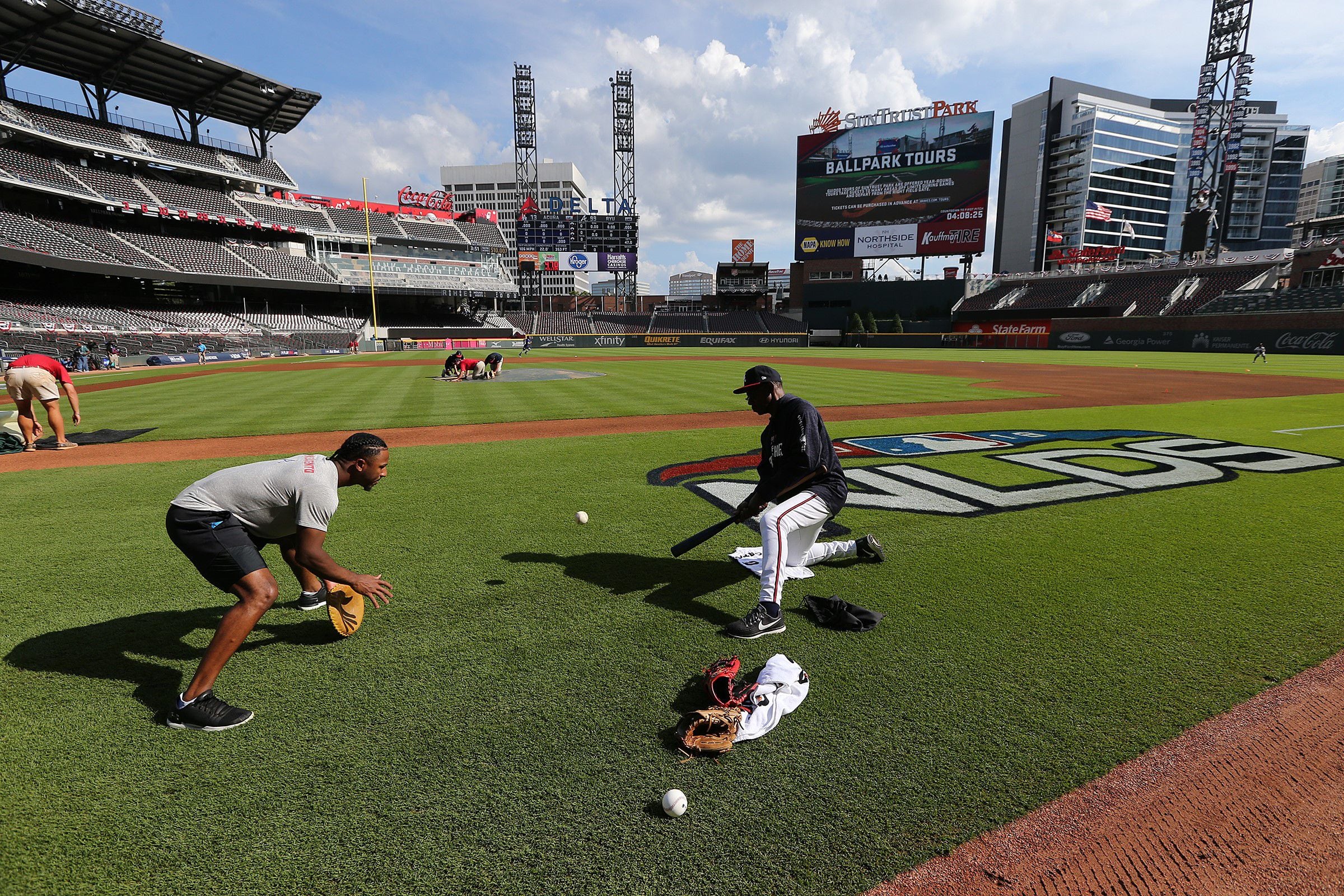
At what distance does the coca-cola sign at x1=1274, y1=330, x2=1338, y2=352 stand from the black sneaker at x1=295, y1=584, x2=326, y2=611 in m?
55.6

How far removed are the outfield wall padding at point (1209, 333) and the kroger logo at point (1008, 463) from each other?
140 feet

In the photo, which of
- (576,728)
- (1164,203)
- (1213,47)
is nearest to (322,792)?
(576,728)

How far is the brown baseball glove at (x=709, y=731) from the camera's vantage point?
3.17 m

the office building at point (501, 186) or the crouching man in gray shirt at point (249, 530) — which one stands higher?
the office building at point (501, 186)

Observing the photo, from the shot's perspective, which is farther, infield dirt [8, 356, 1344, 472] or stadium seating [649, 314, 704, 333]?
stadium seating [649, 314, 704, 333]

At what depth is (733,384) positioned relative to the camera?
2280 centimetres

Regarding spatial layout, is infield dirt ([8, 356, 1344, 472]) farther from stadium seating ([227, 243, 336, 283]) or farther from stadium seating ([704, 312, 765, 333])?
stadium seating ([704, 312, 765, 333])

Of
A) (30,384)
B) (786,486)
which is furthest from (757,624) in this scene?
(30,384)

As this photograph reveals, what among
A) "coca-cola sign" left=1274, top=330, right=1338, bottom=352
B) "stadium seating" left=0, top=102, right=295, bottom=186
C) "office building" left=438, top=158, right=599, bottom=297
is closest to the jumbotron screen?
"coca-cola sign" left=1274, top=330, right=1338, bottom=352

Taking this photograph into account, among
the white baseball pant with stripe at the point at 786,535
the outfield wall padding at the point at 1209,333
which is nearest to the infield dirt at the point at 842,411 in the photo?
the white baseball pant with stripe at the point at 786,535

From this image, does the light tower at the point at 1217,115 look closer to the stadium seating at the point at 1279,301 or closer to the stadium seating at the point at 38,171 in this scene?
the stadium seating at the point at 1279,301

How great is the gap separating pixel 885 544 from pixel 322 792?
502cm

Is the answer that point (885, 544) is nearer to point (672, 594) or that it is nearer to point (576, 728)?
point (672, 594)

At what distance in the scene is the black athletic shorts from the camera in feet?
11.3
